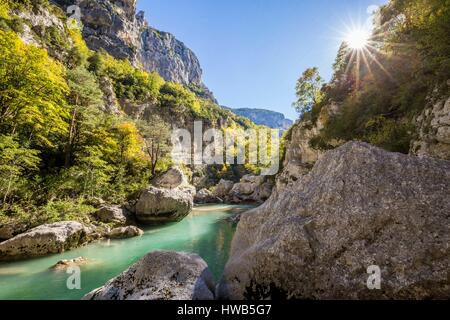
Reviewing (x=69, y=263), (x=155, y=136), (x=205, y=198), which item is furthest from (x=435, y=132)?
(x=205, y=198)

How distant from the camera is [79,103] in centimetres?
2231

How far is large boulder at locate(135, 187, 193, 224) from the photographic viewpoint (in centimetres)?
2061

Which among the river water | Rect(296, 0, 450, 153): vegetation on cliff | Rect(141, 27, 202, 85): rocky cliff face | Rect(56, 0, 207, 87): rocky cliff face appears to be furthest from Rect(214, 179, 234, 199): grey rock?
Rect(141, 27, 202, 85): rocky cliff face

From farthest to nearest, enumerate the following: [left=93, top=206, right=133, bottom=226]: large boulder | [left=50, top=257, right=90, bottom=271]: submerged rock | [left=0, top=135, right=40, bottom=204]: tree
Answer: [left=93, top=206, right=133, bottom=226]: large boulder → [left=0, top=135, right=40, bottom=204]: tree → [left=50, top=257, right=90, bottom=271]: submerged rock

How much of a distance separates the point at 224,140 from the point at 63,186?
67535 mm

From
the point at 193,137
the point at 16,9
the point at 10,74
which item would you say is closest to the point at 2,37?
the point at 10,74

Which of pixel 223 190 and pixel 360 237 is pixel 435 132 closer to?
pixel 360 237

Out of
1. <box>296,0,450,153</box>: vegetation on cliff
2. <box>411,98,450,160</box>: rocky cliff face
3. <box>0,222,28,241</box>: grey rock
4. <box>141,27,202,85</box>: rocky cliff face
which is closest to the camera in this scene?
<box>411,98,450,160</box>: rocky cliff face

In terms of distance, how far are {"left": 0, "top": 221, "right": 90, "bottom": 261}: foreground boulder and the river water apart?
1.58ft

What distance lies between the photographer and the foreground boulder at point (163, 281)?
12.0ft

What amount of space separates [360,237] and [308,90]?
3378 cm

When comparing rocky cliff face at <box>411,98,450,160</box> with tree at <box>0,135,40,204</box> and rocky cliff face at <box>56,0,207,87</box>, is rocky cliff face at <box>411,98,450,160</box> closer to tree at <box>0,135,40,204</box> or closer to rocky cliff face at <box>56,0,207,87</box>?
tree at <box>0,135,40,204</box>

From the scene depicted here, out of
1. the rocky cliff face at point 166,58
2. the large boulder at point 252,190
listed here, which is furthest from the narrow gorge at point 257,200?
the rocky cliff face at point 166,58
